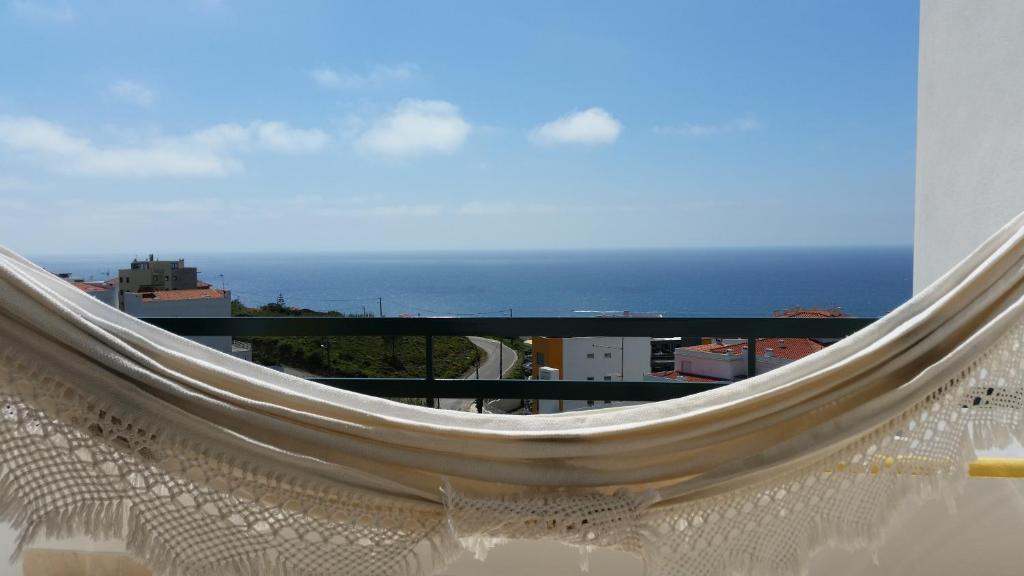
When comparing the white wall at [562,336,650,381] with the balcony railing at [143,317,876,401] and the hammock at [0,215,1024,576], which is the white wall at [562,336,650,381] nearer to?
the balcony railing at [143,317,876,401]

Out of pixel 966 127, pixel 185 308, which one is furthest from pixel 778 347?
pixel 185 308

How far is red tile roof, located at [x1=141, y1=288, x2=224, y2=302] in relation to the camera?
2.94m

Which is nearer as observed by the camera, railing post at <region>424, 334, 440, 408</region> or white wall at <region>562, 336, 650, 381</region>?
railing post at <region>424, 334, 440, 408</region>

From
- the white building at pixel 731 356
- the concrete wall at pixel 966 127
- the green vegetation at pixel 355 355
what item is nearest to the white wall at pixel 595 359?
the white building at pixel 731 356

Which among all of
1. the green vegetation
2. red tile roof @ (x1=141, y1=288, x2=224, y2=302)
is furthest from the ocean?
red tile roof @ (x1=141, y1=288, x2=224, y2=302)

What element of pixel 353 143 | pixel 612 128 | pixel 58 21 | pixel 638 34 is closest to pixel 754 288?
pixel 612 128

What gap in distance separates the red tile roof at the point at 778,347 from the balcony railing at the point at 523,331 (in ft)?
0.50

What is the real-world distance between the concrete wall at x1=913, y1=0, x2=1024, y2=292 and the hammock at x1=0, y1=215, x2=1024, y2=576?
2.77 feet

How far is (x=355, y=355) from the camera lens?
12.9 feet

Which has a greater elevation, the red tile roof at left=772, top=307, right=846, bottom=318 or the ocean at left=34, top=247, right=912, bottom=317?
the red tile roof at left=772, top=307, right=846, bottom=318

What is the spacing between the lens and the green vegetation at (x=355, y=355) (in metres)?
2.98

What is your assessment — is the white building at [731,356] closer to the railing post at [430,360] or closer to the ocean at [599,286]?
the railing post at [430,360]

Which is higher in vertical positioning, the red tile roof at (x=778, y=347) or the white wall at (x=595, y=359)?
the red tile roof at (x=778, y=347)

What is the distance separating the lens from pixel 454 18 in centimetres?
2183
